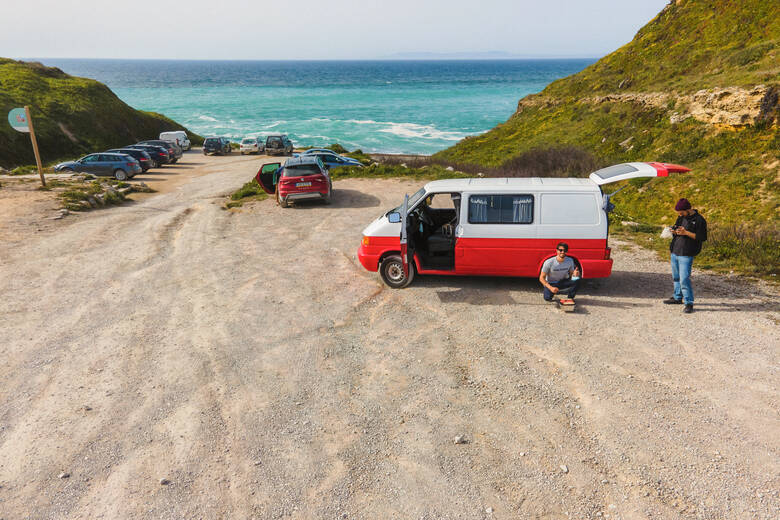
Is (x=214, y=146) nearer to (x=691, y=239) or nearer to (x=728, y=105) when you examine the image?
(x=728, y=105)

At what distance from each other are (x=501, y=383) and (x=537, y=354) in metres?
1.07

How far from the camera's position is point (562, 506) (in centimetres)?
482

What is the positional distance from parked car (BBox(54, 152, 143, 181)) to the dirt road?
61.3 ft

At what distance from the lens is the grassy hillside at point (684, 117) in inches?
666

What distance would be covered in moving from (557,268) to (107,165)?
1097 inches

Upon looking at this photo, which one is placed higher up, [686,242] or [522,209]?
[522,209]

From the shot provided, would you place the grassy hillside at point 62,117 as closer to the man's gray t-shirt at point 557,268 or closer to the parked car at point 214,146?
the parked car at point 214,146

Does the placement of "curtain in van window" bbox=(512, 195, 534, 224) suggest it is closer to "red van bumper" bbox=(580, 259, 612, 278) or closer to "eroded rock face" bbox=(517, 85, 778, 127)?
"red van bumper" bbox=(580, 259, 612, 278)

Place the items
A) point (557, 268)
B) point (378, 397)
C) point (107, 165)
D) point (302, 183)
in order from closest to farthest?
point (378, 397)
point (557, 268)
point (302, 183)
point (107, 165)

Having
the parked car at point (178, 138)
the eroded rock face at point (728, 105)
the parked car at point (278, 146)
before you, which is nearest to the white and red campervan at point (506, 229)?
the eroded rock face at point (728, 105)

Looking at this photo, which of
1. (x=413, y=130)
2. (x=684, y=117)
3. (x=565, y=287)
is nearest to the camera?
(x=565, y=287)

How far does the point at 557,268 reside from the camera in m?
9.04

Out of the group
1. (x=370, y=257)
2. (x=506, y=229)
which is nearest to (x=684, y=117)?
(x=506, y=229)

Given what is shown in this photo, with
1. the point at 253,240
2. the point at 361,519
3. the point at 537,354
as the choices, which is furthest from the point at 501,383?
the point at 253,240
